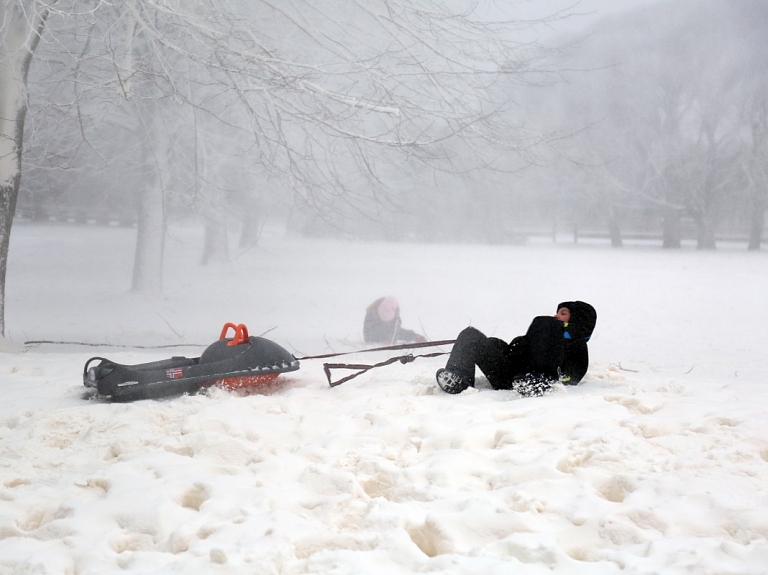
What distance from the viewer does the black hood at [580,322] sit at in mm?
2264

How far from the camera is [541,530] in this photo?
49.3 inches

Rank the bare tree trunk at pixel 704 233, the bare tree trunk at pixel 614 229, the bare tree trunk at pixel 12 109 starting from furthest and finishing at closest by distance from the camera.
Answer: the bare tree trunk at pixel 614 229 → the bare tree trunk at pixel 704 233 → the bare tree trunk at pixel 12 109

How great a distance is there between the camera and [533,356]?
2.28 m

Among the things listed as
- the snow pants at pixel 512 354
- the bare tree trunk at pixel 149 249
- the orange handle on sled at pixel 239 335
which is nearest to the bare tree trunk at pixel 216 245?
the bare tree trunk at pixel 149 249

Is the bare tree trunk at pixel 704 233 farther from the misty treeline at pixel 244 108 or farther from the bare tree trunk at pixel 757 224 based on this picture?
the misty treeline at pixel 244 108

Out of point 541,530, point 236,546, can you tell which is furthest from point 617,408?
point 236,546

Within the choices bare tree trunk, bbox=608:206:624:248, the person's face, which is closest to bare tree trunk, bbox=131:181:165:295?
bare tree trunk, bbox=608:206:624:248

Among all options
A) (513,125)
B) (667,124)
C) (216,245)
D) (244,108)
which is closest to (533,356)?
(513,125)

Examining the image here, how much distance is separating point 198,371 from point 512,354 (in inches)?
42.6

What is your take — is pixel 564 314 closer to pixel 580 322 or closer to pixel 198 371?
pixel 580 322

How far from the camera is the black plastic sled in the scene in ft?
7.14

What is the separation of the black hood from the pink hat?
2.21 meters

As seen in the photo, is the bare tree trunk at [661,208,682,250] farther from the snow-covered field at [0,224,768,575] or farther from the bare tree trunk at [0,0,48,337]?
the bare tree trunk at [0,0,48,337]

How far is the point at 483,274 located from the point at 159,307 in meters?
2.94
